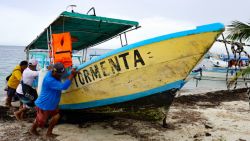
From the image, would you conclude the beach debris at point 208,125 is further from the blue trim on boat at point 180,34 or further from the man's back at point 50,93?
the man's back at point 50,93

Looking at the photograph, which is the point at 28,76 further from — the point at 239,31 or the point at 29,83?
the point at 239,31

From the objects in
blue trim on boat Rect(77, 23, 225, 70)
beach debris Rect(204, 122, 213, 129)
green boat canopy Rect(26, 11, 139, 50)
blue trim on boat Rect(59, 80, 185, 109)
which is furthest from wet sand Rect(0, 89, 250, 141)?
green boat canopy Rect(26, 11, 139, 50)

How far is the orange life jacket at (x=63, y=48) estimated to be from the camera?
5883 millimetres

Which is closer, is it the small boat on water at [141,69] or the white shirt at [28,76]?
the small boat on water at [141,69]

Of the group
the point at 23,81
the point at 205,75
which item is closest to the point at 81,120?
the point at 23,81

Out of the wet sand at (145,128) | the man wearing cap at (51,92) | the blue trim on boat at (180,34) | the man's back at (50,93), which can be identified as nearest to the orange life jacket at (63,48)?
the man wearing cap at (51,92)

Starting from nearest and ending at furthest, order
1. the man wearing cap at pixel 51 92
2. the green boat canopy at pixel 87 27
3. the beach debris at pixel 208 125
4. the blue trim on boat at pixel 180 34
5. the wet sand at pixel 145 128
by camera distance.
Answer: the blue trim on boat at pixel 180 34, the man wearing cap at pixel 51 92, the wet sand at pixel 145 128, the green boat canopy at pixel 87 27, the beach debris at pixel 208 125

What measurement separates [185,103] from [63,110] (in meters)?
5.09

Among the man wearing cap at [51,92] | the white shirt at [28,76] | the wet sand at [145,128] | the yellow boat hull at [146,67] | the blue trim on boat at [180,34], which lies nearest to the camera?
the blue trim on boat at [180,34]

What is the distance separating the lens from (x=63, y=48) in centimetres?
593

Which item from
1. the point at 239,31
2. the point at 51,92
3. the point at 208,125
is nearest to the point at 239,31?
the point at 239,31

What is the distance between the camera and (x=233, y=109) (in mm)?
9344

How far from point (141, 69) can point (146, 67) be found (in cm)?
10

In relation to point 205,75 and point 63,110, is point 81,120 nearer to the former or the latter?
point 63,110
